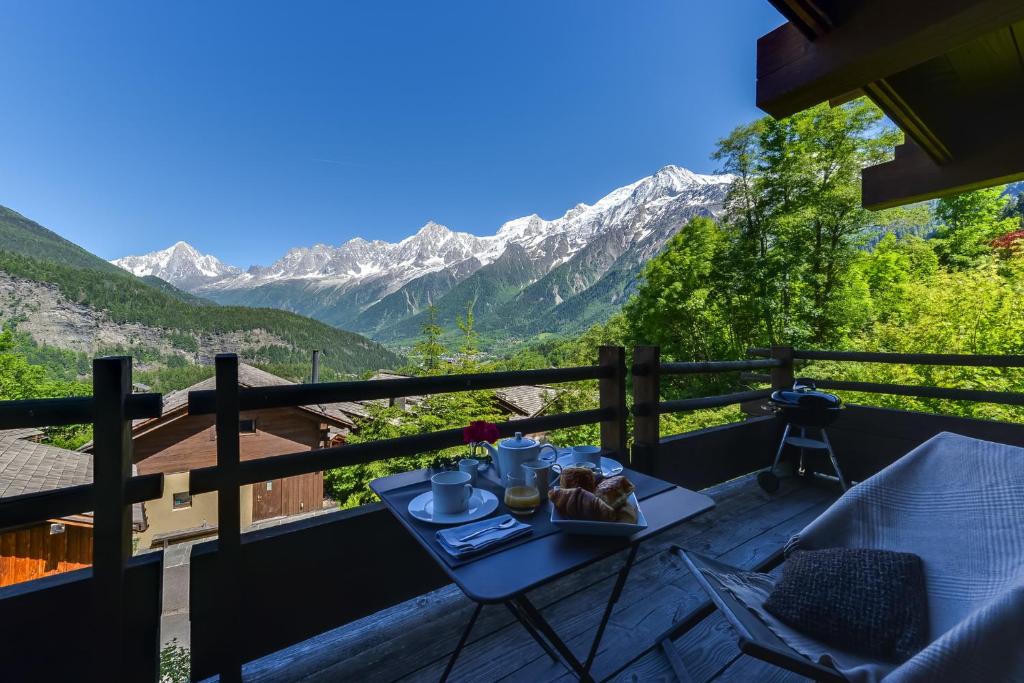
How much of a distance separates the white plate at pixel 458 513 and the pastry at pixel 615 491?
0.31 metres

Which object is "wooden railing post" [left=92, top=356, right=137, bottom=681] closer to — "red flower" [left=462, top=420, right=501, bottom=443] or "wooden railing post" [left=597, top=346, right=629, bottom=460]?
"red flower" [left=462, top=420, right=501, bottom=443]

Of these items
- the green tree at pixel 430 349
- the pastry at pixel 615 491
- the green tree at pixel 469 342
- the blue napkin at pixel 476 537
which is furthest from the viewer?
the green tree at pixel 430 349

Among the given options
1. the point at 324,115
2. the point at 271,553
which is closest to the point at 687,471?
the point at 271,553

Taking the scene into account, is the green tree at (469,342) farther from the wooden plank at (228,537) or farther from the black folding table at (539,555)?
the black folding table at (539,555)

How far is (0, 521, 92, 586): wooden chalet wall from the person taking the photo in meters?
8.69

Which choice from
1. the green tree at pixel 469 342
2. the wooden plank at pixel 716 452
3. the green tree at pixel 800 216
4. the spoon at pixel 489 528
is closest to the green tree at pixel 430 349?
the green tree at pixel 469 342

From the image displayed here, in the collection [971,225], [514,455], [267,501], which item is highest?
[971,225]

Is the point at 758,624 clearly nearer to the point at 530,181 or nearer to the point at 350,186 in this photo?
the point at 350,186

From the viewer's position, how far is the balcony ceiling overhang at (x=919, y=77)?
1320 mm

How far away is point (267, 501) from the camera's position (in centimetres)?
1581

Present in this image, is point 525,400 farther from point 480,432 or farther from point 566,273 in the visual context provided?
point 566,273

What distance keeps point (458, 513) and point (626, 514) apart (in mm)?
451

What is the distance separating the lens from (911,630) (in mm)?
1059

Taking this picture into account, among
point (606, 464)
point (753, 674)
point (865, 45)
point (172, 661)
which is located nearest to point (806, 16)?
point (865, 45)
